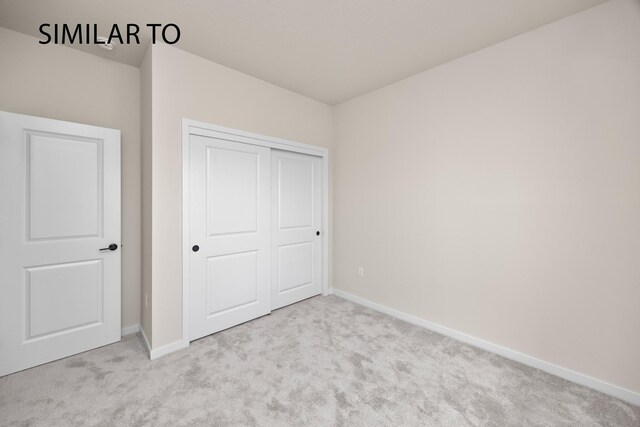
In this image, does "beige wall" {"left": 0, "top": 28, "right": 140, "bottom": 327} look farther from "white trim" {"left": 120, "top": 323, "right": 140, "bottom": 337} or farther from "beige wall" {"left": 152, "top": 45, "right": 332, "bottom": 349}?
"beige wall" {"left": 152, "top": 45, "right": 332, "bottom": 349}

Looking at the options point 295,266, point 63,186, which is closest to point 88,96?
point 63,186

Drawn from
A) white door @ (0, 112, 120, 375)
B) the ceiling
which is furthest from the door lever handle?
the ceiling

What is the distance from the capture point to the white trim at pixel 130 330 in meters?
2.61

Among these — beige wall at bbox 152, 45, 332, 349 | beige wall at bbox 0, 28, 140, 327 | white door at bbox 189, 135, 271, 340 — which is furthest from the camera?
white door at bbox 189, 135, 271, 340

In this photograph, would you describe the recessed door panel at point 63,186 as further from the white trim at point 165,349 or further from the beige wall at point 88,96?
the white trim at point 165,349

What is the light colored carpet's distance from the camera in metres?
1.62

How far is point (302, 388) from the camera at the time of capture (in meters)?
1.87

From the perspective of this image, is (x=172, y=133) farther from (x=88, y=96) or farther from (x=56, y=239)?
(x=56, y=239)

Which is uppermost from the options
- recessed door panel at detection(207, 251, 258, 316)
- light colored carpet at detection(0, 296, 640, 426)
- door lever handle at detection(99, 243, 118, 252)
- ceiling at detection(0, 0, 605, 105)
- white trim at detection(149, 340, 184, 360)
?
ceiling at detection(0, 0, 605, 105)

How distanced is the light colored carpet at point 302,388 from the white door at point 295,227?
903 mm

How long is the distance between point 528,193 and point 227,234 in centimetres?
275

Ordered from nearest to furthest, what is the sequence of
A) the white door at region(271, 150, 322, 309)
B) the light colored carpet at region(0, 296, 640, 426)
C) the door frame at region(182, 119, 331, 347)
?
the light colored carpet at region(0, 296, 640, 426)
the door frame at region(182, 119, 331, 347)
the white door at region(271, 150, 322, 309)

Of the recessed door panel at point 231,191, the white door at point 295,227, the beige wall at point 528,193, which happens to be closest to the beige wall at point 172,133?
the recessed door panel at point 231,191

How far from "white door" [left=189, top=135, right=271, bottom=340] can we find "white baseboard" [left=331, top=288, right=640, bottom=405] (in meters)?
1.56
